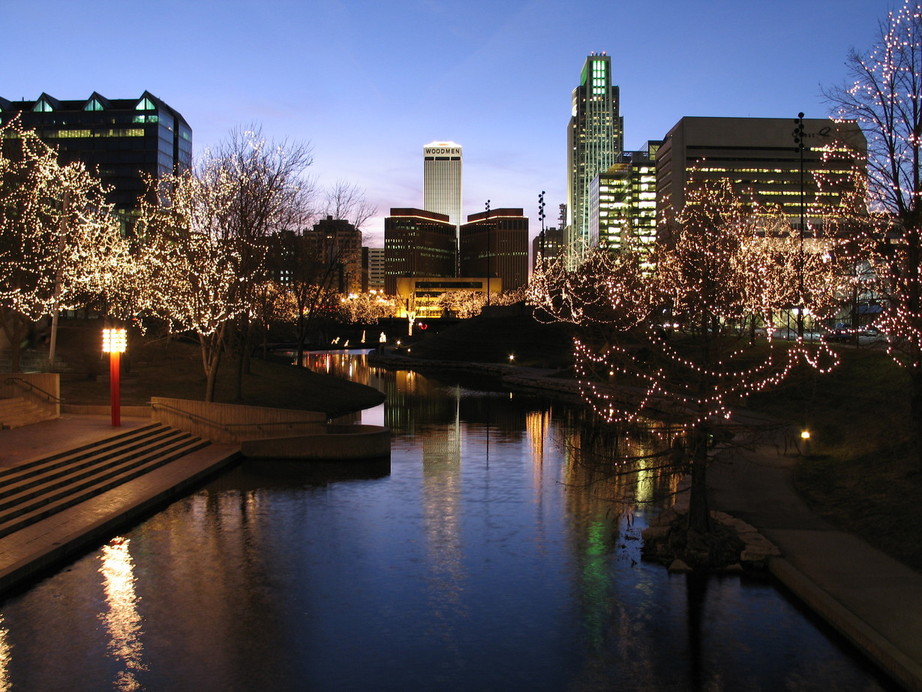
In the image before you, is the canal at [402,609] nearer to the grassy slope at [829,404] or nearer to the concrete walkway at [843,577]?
the concrete walkway at [843,577]

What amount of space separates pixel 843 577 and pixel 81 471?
59.6 feet

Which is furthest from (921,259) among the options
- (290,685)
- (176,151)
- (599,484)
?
(176,151)

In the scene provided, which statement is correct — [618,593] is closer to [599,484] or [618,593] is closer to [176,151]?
[599,484]

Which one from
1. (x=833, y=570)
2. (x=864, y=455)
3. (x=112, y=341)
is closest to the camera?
(x=833, y=570)

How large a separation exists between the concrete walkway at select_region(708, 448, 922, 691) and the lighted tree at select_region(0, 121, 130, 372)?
29.8m

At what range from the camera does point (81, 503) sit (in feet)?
61.1

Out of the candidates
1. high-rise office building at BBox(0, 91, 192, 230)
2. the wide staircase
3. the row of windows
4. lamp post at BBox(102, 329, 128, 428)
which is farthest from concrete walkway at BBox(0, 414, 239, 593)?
the row of windows

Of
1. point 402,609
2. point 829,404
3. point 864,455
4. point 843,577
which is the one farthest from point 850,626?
point 829,404

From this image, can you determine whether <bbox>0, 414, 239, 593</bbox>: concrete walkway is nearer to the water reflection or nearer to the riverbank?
the water reflection

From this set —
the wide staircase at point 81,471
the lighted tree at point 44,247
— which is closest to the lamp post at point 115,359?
the wide staircase at point 81,471

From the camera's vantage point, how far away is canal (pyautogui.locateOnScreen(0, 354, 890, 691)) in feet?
33.9

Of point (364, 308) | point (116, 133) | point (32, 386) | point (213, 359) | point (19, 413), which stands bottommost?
point (19, 413)

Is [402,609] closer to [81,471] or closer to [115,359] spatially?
[81,471]

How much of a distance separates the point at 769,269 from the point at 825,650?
17781 millimetres
